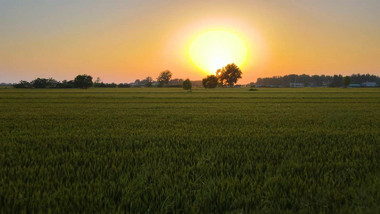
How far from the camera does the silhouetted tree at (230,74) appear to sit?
163m

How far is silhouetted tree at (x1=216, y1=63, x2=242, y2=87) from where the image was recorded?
6427 inches

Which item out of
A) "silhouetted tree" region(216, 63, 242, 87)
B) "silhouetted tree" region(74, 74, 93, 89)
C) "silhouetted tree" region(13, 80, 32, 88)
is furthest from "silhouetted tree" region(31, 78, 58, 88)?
"silhouetted tree" region(216, 63, 242, 87)

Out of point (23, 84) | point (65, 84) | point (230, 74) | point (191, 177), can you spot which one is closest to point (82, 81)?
point (65, 84)

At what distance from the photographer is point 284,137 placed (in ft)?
26.2

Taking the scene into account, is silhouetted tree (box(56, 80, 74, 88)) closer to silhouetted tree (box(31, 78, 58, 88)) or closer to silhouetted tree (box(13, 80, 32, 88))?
silhouetted tree (box(31, 78, 58, 88))

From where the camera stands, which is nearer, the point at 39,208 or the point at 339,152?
the point at 39,208

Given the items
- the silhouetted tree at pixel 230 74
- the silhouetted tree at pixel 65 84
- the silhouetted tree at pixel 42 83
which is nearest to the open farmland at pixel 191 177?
the silhouetted tree at pixel 65 84

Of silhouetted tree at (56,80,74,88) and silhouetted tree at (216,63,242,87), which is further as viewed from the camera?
silhouetted tree at (216,63,242,87)

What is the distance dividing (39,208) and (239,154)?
4394 millimetres

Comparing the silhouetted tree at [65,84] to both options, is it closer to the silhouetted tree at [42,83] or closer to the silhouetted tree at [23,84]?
the silhouetted tree at [42,83]

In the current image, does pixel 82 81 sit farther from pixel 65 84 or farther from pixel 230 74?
pixel 230 74

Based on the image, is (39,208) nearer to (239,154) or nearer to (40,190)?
(40,190)

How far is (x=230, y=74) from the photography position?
163 metres

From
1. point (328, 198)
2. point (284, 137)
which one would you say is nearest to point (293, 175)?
point (328, 198)
